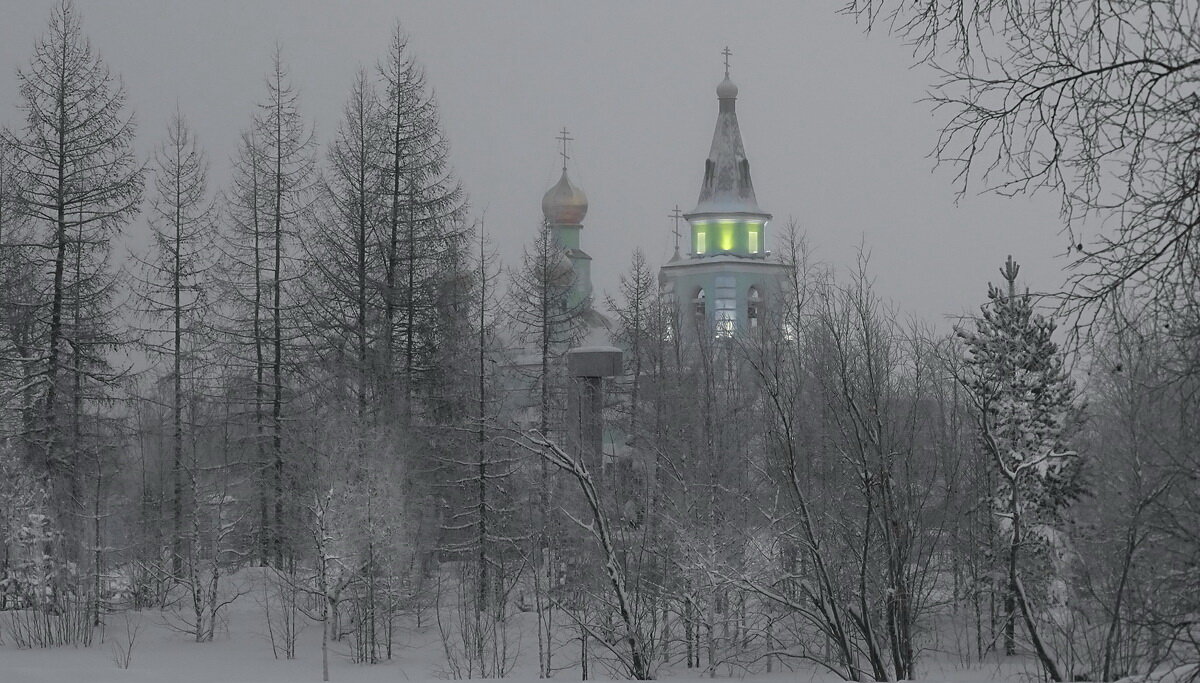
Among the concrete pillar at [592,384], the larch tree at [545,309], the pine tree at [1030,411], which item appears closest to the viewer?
the pine tree at [1030,411]

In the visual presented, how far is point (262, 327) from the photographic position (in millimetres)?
27875

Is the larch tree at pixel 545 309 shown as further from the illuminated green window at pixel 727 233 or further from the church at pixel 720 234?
the illuminated green window at pixel 727 233

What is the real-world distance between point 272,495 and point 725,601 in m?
9.65

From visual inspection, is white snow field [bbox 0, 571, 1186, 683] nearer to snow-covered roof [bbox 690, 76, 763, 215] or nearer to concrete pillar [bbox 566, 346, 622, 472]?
concrete pillar [bbox 566, 346, 622, 472]

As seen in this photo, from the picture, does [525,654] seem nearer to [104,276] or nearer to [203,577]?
[203,577]

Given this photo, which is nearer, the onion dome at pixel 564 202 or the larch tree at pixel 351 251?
the larch tree at pixel 351 251

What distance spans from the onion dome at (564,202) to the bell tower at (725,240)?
18.4 feet

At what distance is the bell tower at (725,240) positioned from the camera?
6122cm

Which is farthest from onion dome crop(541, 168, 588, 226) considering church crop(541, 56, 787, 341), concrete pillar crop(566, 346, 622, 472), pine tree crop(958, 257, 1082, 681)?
pine tree crop(958, 257, 1082, 681)

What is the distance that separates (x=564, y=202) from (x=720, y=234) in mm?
7848

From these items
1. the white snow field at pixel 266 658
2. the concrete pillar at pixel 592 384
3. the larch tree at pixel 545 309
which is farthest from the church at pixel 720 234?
the white snow field at pixel 266 658

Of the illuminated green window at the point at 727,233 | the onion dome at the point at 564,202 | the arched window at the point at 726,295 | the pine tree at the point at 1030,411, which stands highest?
the onion dome at the point at 564,202

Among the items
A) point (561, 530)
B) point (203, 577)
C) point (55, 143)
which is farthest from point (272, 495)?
point (55, 143)

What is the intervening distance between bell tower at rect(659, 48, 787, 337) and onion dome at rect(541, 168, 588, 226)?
18.4 ft
